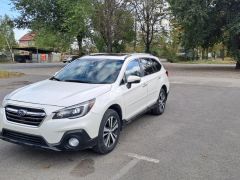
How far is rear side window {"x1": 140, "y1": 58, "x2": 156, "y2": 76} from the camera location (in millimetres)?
6660

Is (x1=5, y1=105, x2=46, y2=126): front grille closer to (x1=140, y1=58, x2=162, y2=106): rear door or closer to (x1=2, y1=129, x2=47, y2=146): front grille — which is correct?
(x1=2, y1=129, x2=47, y2=146): front grille

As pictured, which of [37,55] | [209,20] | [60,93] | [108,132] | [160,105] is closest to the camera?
[60,93]

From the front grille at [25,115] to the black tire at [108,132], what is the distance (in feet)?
3.13

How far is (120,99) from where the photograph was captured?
5.15m

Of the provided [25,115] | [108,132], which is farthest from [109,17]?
[25,115]

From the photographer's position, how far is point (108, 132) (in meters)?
4.85

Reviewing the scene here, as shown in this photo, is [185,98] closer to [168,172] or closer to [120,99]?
[120,99]

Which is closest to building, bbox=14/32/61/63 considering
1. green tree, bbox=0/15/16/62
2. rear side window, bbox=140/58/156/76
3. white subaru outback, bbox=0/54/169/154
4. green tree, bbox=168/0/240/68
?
green tree, bbox=0/15/16/62

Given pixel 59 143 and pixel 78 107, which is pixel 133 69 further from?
pixel 59 143

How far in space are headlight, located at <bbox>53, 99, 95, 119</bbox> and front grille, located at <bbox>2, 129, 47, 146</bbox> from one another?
1.37 ft

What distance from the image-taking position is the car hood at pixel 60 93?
14.1 ft

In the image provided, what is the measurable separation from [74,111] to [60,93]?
49 centimetres

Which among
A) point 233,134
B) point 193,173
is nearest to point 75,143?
point 193,173

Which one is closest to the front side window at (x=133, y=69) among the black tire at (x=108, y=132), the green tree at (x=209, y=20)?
the black tire at (x=108, y=132)
